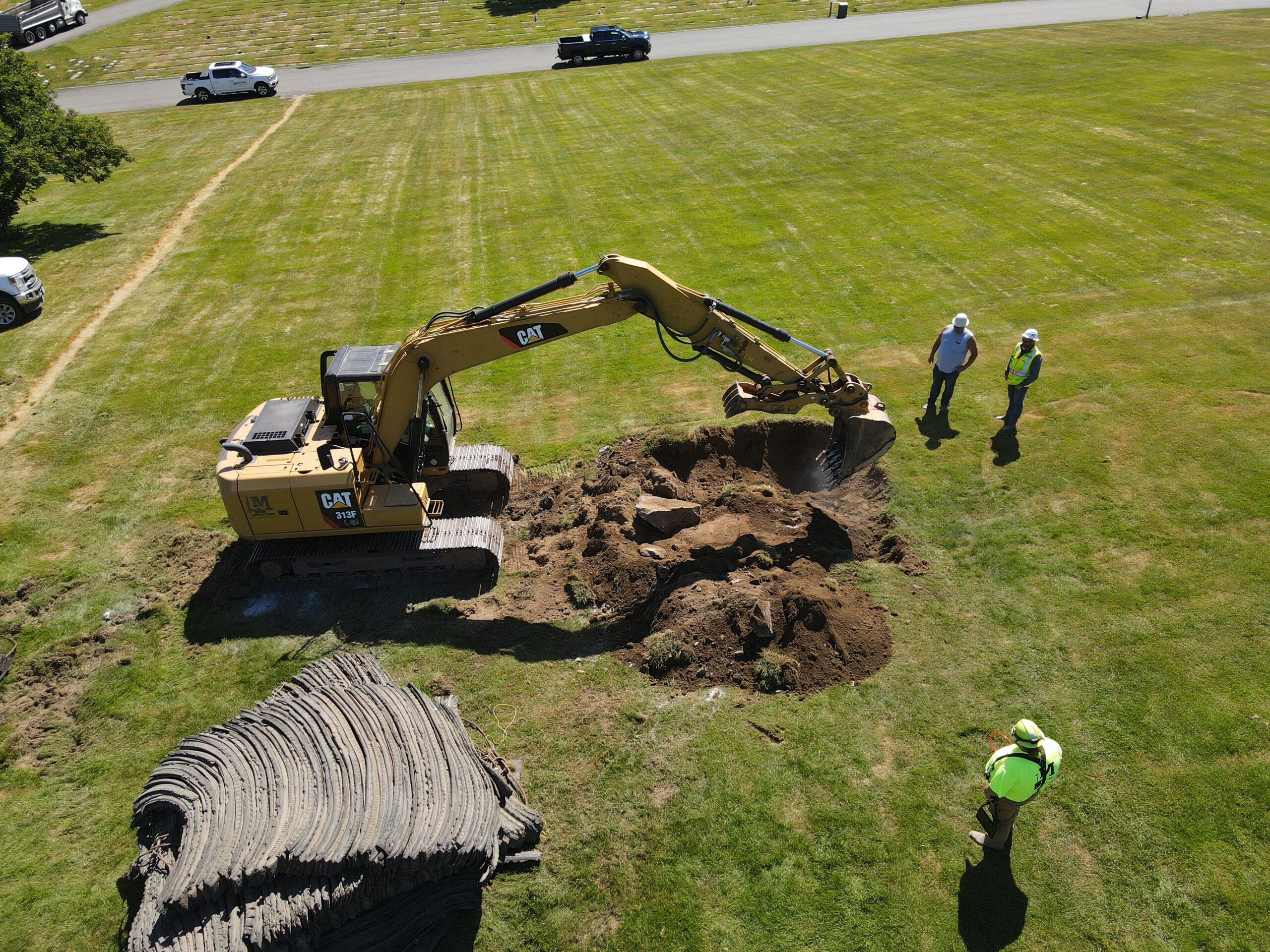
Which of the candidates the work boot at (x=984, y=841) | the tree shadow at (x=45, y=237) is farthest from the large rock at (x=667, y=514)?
the tree shadow at (x=45, y=237)

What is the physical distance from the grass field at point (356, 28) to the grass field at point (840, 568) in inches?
691

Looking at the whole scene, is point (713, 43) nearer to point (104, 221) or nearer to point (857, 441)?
point (104, 221)

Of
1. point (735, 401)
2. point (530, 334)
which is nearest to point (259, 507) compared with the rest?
point (530, 334)

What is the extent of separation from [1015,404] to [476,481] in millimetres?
9604

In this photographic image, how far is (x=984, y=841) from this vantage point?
28.0 ft

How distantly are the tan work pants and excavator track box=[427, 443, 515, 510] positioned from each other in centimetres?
888

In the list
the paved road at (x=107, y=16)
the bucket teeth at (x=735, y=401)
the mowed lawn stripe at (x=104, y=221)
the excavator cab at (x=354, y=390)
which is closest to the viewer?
the bucket teeth at (x=735, y=401)

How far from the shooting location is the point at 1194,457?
14.0 metres

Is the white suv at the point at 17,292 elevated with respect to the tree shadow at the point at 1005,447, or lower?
elevated

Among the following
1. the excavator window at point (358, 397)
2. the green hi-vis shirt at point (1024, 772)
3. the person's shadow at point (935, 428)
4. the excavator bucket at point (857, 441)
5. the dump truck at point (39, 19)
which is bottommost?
the person's shadow at point (935, 428)

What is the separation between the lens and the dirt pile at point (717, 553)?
424 inches

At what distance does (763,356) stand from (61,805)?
10.5 metres

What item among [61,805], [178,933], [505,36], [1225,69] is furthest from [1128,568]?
[505,36]

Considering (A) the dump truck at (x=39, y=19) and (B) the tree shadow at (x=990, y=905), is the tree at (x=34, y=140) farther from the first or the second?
(B) the tree shadow at (x=990, y=905)
